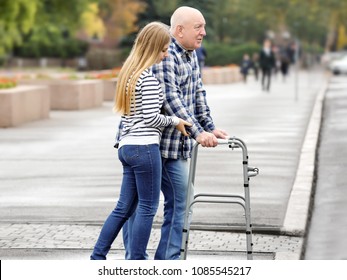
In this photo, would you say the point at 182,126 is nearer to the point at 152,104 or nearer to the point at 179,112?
the point at 179,112

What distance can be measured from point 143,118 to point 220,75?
45.7 m

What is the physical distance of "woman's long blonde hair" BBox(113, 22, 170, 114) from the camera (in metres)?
7.53

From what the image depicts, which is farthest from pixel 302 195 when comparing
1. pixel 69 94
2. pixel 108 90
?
pixel 108 90

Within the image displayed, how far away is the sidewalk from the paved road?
0.47 feet

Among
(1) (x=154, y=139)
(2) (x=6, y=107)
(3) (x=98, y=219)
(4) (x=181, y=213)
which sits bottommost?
(2) (x=6, y=107)

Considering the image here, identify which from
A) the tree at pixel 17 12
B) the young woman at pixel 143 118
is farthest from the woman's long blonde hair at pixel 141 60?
the tree at pixel 17 12

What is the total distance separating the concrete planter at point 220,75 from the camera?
164 ft

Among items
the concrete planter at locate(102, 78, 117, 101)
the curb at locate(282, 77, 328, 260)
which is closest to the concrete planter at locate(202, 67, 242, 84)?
the concrete planter at locate(102, 78, 117, 101)

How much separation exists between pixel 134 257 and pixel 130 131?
84 centimetres

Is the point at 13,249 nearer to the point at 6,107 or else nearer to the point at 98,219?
the point at 98,219

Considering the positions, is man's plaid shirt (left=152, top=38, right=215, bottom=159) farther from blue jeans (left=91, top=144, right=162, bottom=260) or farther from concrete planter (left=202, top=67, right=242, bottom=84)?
concrete planter (left=202, top=67, right=242, bottom=84)

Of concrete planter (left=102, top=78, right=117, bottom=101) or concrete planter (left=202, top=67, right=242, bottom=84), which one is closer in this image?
concrete planter (left=102, top=78, right=117, bottom=101)
